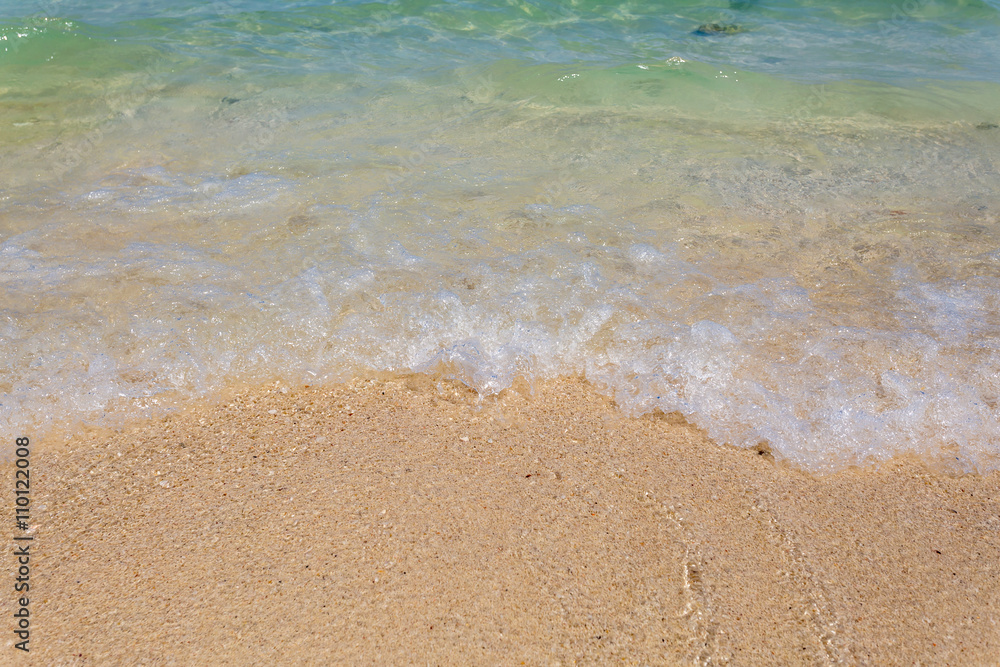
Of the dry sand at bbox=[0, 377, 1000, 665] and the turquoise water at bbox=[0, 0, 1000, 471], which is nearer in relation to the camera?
the dry sand at bbox=[0, 377, 1000, 665]

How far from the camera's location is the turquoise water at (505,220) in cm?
262

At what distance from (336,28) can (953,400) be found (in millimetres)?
5695

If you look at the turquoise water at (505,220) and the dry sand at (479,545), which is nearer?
the dry sand at (479,545)

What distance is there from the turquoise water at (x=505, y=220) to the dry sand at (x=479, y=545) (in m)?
0.20

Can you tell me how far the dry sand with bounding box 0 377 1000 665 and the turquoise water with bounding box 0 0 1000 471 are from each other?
20cm

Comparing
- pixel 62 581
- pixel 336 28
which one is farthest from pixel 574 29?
pixel 62 581

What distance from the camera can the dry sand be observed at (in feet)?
5.85

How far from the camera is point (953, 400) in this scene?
2559mm

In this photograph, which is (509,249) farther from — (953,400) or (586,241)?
(953,400)

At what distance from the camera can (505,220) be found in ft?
11.7

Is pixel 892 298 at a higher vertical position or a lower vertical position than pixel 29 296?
lower

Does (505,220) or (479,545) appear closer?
(479,545)

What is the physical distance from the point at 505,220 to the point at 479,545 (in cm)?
196

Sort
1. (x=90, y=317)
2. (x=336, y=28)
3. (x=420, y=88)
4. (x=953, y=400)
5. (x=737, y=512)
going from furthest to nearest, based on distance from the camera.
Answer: (x=336, y=28) → (x=420, y=88) → (x=90, y=317) → (x=953, y=400) → (x=737, y=512)
